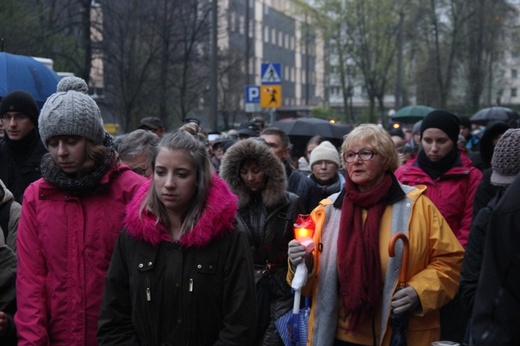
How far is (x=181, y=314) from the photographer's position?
429 centimetres

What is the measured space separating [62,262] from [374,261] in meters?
1.70

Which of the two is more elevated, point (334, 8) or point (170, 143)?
point (334, 8)

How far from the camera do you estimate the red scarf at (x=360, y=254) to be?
16.6 ft

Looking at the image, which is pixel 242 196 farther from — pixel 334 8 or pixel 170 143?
pixel 334 8

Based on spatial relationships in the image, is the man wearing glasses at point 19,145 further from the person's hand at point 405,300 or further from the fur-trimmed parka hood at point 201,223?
the person's hand at point 405,300

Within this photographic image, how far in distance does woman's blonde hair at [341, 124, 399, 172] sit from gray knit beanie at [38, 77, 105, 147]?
1.45 m

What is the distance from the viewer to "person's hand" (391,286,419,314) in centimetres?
500

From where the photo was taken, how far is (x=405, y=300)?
197 inches

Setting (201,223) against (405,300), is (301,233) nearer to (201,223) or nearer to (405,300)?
(405,300)

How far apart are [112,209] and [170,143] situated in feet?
1.80

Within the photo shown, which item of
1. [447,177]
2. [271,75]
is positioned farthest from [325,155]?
[271,75]

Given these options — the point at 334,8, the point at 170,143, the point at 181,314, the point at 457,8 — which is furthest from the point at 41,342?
the point at 334,8

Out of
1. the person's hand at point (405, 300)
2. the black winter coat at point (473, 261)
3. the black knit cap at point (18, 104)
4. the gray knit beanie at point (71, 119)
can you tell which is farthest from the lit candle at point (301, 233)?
the black knit cap at point (18, 104)

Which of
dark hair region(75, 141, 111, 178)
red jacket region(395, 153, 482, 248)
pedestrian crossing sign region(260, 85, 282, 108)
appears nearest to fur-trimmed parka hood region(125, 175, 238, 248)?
dark hair region(75, 141, 111, 178)
